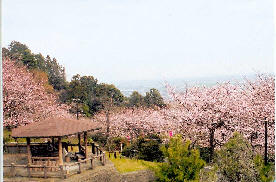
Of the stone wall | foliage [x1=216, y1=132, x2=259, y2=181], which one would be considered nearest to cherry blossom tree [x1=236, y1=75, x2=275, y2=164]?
foliage [x1=216, y1=132, x2=259, y2=181]

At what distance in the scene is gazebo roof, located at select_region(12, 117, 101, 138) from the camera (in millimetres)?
5320

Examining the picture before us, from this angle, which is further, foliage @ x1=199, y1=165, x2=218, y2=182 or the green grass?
the green grass

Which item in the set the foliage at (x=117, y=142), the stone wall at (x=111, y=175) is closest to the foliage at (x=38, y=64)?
the foliage at (x=117, y=142)

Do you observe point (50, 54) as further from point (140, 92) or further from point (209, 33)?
point (209, 33)

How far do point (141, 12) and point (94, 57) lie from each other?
5.36ft

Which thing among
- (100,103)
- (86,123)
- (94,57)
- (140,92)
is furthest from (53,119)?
(100,103)

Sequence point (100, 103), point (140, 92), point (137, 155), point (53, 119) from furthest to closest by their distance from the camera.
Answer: point (100, 103) → point (140, 92) → point (137, 155) → point (53, 119)

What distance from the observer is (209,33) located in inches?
257

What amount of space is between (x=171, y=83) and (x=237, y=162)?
3.14 metres

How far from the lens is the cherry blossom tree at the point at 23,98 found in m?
8.20

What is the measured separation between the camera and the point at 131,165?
6598 mm

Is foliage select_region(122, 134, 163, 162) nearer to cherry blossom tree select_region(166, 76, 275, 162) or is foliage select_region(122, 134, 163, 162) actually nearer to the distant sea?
cherry blossom tree select_region(166, 76, 275, 162)

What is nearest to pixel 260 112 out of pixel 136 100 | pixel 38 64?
pixel 136 100

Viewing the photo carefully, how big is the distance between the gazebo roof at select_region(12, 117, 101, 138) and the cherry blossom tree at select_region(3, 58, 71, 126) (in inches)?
113
